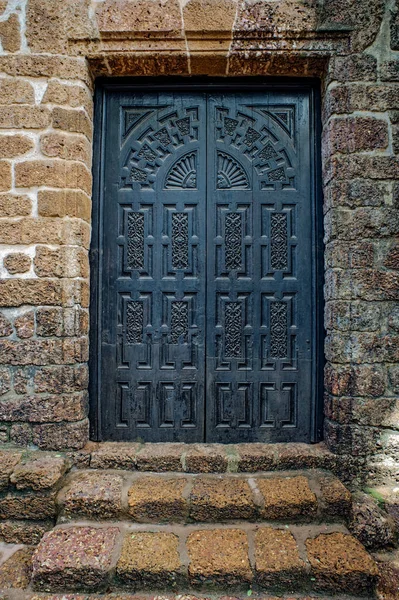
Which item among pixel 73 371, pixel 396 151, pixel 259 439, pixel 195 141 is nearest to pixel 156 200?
pixel 195 141

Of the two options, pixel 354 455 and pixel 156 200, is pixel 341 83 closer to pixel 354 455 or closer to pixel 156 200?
pixel 156 200

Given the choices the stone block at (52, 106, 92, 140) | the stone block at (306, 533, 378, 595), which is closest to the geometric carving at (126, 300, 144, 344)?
the stone block at (52, 106, 92, 140)

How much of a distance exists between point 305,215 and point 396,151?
26.6 inches

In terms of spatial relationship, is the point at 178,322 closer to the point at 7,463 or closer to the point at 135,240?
the point at 135,240

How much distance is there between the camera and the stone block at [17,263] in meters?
2.59

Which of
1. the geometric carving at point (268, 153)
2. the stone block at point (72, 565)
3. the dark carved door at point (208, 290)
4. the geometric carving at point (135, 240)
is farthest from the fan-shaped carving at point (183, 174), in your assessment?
the stone block at point (72, 565)

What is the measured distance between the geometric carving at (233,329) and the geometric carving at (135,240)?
0.69 m

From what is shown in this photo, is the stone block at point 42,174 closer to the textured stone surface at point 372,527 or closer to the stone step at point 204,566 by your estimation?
the stone step at point 204,566

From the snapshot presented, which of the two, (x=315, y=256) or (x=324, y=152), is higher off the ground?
(x=324, y=152)

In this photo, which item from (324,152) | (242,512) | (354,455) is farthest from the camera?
(324,152)

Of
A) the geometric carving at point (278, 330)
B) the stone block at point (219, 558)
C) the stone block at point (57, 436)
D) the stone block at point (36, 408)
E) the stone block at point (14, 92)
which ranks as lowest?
the stone block at point (219, 558)

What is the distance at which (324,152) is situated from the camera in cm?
277

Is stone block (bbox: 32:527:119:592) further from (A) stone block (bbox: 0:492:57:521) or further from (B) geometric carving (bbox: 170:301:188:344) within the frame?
(B) geometric carving (bbox: 170:301:188:344)

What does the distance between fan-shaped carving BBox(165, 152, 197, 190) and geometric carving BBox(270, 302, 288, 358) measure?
1029 mm
